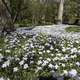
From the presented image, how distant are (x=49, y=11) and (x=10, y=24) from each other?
27.7 metres

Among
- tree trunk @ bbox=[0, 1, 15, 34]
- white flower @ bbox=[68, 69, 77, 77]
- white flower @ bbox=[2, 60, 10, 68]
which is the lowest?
white flower @ bbox=[68, 69, 77, 77]

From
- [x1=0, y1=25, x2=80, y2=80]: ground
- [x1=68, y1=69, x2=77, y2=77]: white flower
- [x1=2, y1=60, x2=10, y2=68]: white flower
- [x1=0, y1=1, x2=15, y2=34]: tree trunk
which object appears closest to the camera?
[x1=68, y1=69, x2=77, y2=77]: white flower

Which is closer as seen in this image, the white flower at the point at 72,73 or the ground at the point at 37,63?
the white flower at the point at 72,73

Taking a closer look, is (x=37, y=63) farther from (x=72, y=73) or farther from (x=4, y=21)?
(x=4, y=21)

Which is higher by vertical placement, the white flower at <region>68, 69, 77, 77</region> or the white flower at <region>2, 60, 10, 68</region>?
the white flower at <region>2, 60, 10, 68</region>

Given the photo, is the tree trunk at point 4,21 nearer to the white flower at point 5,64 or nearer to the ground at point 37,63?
the ground at point 37,63

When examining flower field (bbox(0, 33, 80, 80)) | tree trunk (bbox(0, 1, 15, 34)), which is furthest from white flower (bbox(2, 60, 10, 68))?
tree trunk (bbox(0, 1, 15, 34))

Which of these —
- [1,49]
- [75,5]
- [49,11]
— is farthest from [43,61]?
[75,5]

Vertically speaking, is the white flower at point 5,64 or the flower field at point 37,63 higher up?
the white flower at point 5,64

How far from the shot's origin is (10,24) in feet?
36.3

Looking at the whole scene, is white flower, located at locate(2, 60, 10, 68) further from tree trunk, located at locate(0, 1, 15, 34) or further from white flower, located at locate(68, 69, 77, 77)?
tree trunk, located at locate(0, 1, 15, 34)

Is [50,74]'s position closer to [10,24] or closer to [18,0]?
[10,24]

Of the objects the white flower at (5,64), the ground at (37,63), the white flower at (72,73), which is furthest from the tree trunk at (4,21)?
the white flower at (72,73)

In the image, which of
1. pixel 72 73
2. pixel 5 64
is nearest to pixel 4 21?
pixel 5 64
